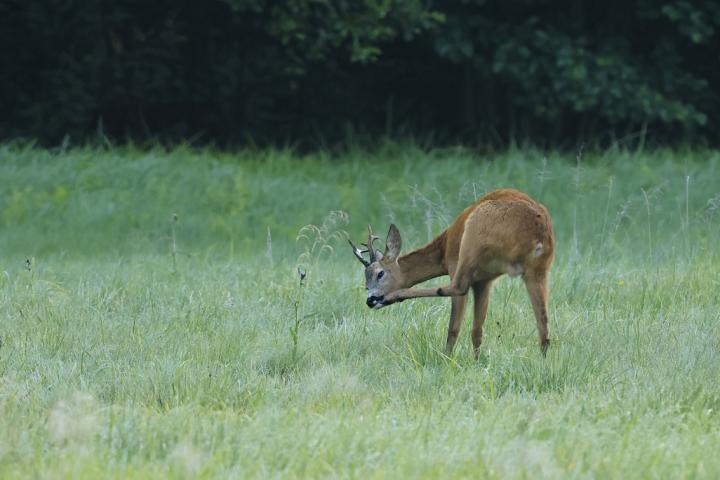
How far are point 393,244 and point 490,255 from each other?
735 mm

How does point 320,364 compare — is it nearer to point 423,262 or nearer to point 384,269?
point 384,269

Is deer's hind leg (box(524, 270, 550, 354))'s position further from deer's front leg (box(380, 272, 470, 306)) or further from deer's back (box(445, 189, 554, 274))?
deer's front leg (box(380, 272, 470, 306))

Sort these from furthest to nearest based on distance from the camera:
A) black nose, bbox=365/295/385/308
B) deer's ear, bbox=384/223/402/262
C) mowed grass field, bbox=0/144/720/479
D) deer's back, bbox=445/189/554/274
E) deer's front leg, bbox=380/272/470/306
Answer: deer's ear, bbox=384/223/402/262 → black nose, bbox=365/295/385/308 → deer's front leg, bbox=380/272/470/306 → deer's back, bbox=445/189/554/274 → mowed grass field, bbox=0/144/720/479

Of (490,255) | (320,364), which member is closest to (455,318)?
(490,255)

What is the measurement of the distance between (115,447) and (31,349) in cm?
202

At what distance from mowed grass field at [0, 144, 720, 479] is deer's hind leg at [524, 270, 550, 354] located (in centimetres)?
14

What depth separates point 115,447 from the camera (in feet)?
15.8

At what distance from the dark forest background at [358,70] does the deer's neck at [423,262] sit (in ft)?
31.9

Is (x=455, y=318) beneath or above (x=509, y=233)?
beneath

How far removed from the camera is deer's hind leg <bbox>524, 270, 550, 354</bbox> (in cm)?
641

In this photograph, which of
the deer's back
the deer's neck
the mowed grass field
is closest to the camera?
the mowed grass field

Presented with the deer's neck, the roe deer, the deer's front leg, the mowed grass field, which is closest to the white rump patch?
the roe deer

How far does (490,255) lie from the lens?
6.43 m

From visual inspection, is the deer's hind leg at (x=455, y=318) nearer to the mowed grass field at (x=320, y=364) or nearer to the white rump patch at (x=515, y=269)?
the mowed grass field at (x=320, y=364)
